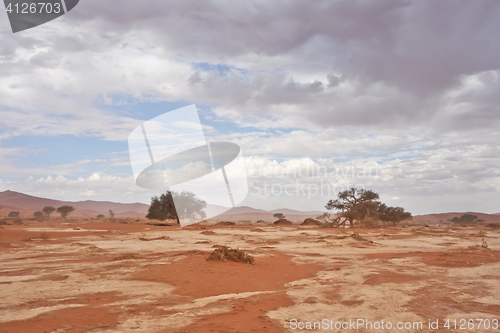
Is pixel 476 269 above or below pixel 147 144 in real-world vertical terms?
below

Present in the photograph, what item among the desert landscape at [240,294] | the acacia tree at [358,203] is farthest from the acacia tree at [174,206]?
the desert landscape at [240,294]

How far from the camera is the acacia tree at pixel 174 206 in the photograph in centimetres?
5200

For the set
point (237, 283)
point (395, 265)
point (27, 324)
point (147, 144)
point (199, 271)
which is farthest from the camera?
point (147, 144)

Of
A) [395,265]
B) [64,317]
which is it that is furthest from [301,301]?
[395,265]

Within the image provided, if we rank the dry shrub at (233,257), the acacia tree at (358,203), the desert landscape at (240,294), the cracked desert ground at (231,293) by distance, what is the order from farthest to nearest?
the acacia tree at (358,203) < the dry shrub at (233,257) < the cracked desert ground at (231,293) < the desert landscape at (240,294)

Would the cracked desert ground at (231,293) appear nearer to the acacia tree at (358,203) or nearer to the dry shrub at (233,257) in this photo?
the dry shrub at (233,257)

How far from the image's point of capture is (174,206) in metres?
52.8

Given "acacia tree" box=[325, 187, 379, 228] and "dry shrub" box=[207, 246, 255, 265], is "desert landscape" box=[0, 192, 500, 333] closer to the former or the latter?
"dry shrub" box=[207, 246, 255, 265]

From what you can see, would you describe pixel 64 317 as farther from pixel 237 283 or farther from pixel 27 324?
pixel 237 283

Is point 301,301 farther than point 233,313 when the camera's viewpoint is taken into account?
Yes

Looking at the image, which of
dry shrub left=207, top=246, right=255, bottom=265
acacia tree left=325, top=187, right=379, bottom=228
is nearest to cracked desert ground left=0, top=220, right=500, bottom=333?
dry shrub left=207, top=246, right=255, bottom=265

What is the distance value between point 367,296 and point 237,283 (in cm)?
388

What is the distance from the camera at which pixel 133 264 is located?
A: 12375mm

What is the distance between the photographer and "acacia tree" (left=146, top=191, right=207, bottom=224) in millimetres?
52000
